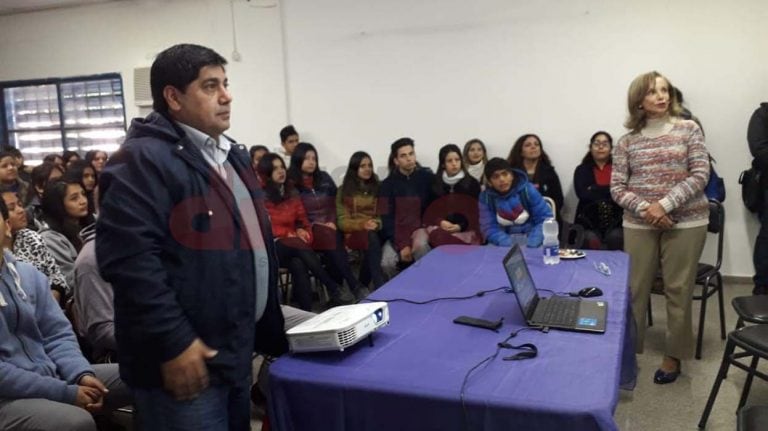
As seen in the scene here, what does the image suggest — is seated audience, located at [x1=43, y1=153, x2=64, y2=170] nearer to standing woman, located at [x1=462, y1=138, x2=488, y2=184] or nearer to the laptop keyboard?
standing woman, located at [x1=462, y1=138, x2=488, y2=184]

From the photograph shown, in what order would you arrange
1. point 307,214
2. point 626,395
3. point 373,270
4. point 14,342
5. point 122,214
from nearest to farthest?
point 122,214
point 14,342
point 626,395
point 373,270
point 307,214

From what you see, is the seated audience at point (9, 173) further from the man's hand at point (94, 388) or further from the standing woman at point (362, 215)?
the man's hand at point (94, 388)

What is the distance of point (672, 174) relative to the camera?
2.63 metres

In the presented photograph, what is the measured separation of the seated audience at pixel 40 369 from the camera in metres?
1.71

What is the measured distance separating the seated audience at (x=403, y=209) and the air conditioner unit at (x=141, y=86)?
2.96 meters

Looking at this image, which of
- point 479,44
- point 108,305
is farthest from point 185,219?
point 479,44

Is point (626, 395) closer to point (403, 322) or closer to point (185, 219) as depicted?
point (403, 322)

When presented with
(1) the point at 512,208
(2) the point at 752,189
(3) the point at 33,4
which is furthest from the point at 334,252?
(3) the point at 33,4

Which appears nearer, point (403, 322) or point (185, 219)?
point (185, 219)

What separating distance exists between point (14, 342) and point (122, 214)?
35.0 inches

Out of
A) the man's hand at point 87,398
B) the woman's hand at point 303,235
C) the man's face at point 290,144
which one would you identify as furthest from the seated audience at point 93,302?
the man's face at point 290,144

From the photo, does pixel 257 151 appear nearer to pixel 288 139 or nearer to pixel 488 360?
pixel 288 139

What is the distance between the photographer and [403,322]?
1.82 metres

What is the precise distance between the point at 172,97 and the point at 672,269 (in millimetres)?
2363
